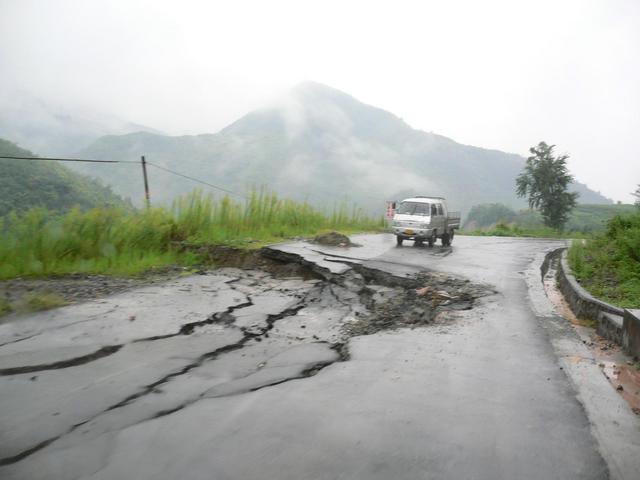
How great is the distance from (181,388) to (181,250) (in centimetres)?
817

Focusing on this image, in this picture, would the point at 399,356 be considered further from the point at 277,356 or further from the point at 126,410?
the point at 126,410

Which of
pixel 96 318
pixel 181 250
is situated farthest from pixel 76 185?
pixel 96 318

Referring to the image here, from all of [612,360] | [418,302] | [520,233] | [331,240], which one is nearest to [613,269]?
[418,302]

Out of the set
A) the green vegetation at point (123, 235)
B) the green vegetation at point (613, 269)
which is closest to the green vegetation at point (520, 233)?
the green vegetation at point (123, 235)

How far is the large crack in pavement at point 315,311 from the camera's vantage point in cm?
332

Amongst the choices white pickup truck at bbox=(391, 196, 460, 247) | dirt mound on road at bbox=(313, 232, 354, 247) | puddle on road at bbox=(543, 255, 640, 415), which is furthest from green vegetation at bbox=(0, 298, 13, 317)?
white pickup truck at bbox=(391, 196, 460, 247)

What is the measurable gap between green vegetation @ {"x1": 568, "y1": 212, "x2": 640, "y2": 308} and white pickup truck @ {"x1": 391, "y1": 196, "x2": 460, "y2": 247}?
17.5 ft

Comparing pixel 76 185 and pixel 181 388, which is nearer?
pixel 181 388

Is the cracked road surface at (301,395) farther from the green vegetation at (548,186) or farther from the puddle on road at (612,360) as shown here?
the green vegetation at (548,186)

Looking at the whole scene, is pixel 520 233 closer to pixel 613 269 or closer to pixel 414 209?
pixel 414 209

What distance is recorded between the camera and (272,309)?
6367 mm

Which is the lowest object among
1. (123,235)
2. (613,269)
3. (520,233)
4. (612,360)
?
(520,233)

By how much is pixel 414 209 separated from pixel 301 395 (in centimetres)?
1367

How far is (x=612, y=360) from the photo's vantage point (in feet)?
14.5
